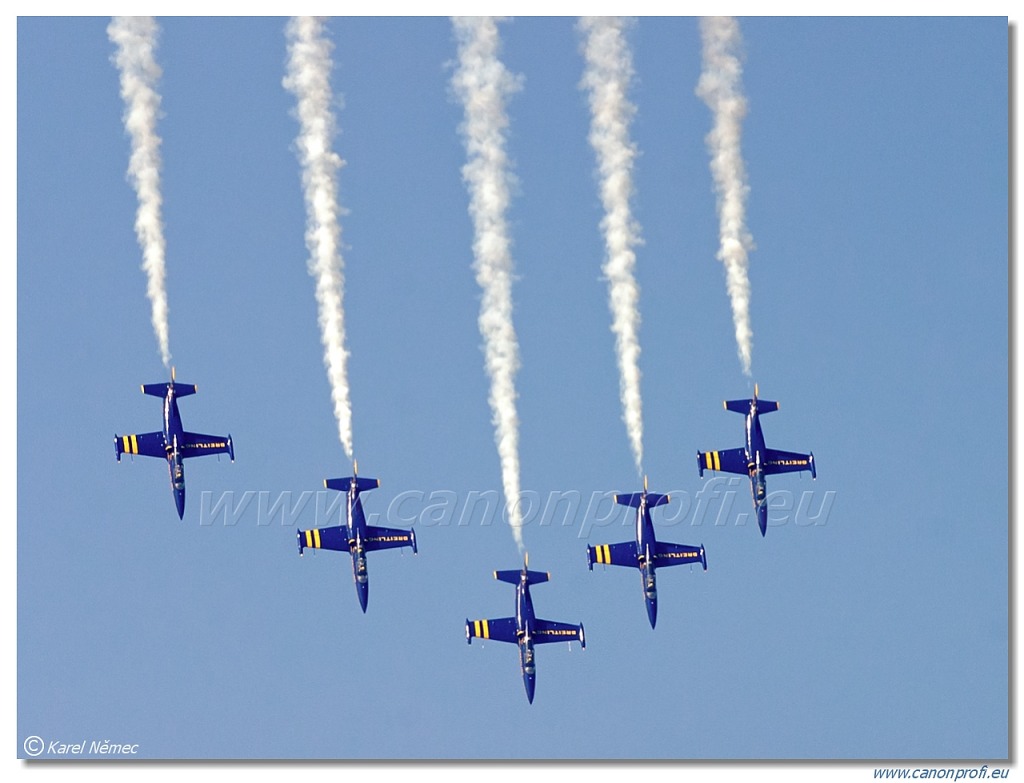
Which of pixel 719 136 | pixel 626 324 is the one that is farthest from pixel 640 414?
pixel 719 136

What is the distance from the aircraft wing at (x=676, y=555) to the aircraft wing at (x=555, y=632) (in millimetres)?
2647

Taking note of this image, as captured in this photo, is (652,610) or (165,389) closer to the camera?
(165,389)

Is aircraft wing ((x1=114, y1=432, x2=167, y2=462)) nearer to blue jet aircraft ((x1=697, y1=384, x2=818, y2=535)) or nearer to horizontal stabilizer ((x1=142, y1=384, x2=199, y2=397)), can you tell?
horizontal stabilizer ((x1=142, y1=384, x2=199, y2=397))

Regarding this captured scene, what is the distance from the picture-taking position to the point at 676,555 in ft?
249

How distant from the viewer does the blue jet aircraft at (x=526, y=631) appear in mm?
74125

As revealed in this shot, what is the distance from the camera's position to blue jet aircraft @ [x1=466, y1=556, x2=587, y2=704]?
74.1 metres

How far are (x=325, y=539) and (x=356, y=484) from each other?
2333 millimetres

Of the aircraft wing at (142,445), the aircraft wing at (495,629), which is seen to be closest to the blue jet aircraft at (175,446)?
the aircraft wing at (142,445)

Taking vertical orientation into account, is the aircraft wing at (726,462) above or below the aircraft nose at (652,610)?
above

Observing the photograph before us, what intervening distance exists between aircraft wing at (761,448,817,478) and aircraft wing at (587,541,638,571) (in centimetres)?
404

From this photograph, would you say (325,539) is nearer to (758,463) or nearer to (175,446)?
(175,446)

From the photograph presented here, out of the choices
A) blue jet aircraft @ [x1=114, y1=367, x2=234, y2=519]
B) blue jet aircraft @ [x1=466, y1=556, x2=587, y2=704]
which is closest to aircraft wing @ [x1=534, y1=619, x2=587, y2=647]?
blue jet aircraft @ [x1=466, y1=556, x2=587, y2=704]

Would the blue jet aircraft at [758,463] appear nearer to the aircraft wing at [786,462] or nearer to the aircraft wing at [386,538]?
the aircraft wing at [786,462]

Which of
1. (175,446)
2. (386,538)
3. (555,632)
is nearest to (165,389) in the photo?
(175,446)
